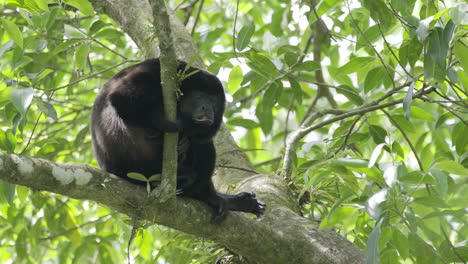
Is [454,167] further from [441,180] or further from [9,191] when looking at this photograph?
[9,191]

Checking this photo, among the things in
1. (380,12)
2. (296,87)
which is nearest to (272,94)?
(296,87)

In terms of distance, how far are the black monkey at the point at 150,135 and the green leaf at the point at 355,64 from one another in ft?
3.14

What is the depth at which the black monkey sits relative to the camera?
3262 millimetres

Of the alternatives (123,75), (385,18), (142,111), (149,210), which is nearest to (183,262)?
(149,210)

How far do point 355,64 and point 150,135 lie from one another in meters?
1.49

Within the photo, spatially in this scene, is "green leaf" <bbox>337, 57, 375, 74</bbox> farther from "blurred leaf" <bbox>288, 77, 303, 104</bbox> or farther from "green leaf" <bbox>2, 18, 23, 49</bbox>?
"green leaf" <bbox>2, 18, 23, 49</bbox>

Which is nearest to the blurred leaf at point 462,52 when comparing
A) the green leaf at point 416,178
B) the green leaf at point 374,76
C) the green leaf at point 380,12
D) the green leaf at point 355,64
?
the green leaf at point 380,12

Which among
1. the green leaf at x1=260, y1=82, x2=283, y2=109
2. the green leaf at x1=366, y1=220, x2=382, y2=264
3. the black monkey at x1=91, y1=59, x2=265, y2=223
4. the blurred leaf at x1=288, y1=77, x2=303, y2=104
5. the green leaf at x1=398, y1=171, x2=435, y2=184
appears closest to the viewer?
the green leaf at x1=366, y1=220, x2=382, y2=264

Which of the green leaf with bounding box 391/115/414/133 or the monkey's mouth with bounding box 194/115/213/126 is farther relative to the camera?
the green leaf with bounding box 391/115/414/133

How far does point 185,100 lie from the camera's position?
149 inches

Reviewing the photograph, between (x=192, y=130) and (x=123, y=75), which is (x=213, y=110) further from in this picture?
(x=123, y=75)

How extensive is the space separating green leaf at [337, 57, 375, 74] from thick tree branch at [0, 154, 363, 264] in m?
1.10

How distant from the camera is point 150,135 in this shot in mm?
3260

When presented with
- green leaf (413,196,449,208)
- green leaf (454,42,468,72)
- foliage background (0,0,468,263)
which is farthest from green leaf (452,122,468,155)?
green leaf (413,196,449,208)
